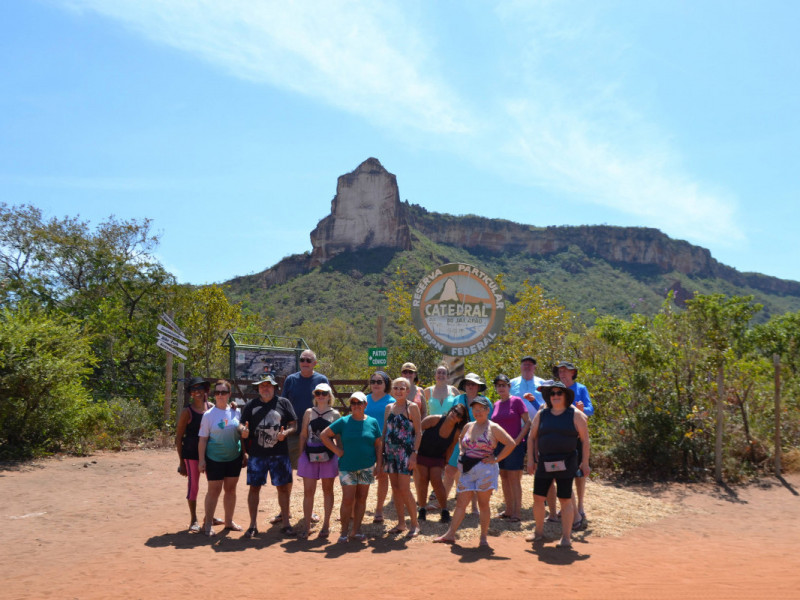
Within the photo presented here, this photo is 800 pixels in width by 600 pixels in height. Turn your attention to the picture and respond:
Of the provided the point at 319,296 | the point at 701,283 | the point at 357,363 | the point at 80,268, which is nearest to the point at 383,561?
the point at 80,268

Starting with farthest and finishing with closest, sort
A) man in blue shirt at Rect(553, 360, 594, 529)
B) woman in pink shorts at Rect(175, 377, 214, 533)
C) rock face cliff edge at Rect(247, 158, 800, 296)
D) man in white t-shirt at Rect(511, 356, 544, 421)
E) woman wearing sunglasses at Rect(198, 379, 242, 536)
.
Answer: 1. rock face cliff edge at Rect(247, 158, 800, 296)
2. man in white t-shirt at Rect(511, 356, 544, 421)
3. man in blue shirt at Rect(553, 360, 594, 529)
4. woman in pink shorts at Rect(175, 377, 214, 533)
5. woman wearing sunglasses at Rect(198, 379, 242, 536)

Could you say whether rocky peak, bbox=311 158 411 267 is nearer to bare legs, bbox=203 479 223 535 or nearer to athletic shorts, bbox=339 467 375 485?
bare legs, bbox=203 479 223 535

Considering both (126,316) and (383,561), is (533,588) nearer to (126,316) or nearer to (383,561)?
(383,561)

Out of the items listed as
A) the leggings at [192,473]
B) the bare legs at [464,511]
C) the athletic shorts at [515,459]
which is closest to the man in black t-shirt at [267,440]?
the leggings at [192,473]

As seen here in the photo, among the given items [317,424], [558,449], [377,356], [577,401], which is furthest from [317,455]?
[377,356]

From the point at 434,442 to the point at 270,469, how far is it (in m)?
1.77

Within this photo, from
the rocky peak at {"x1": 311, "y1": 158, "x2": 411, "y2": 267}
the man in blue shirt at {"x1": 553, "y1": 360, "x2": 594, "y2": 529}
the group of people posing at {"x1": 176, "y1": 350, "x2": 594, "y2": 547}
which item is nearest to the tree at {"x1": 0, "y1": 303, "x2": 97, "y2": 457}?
the group of people posing at {"x1": 176, "y1": 350, "x2": 594, "y2": 547}

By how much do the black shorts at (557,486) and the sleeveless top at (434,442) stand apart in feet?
3.44

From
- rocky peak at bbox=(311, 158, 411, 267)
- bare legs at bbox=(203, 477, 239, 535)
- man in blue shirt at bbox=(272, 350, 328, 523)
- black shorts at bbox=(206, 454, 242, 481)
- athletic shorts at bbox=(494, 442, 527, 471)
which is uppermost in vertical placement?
rocky peak at bbox=(311, 158, 411, 267)

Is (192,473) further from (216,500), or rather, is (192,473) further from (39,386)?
(39,386)

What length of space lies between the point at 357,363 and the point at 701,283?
231ft

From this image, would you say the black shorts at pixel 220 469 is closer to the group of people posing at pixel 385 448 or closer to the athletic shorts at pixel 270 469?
the group of people posing at pixel 385 448

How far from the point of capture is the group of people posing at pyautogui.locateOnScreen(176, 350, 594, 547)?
6012 millimetres

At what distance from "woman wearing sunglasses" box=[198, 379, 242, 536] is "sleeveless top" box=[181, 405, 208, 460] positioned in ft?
0.66
